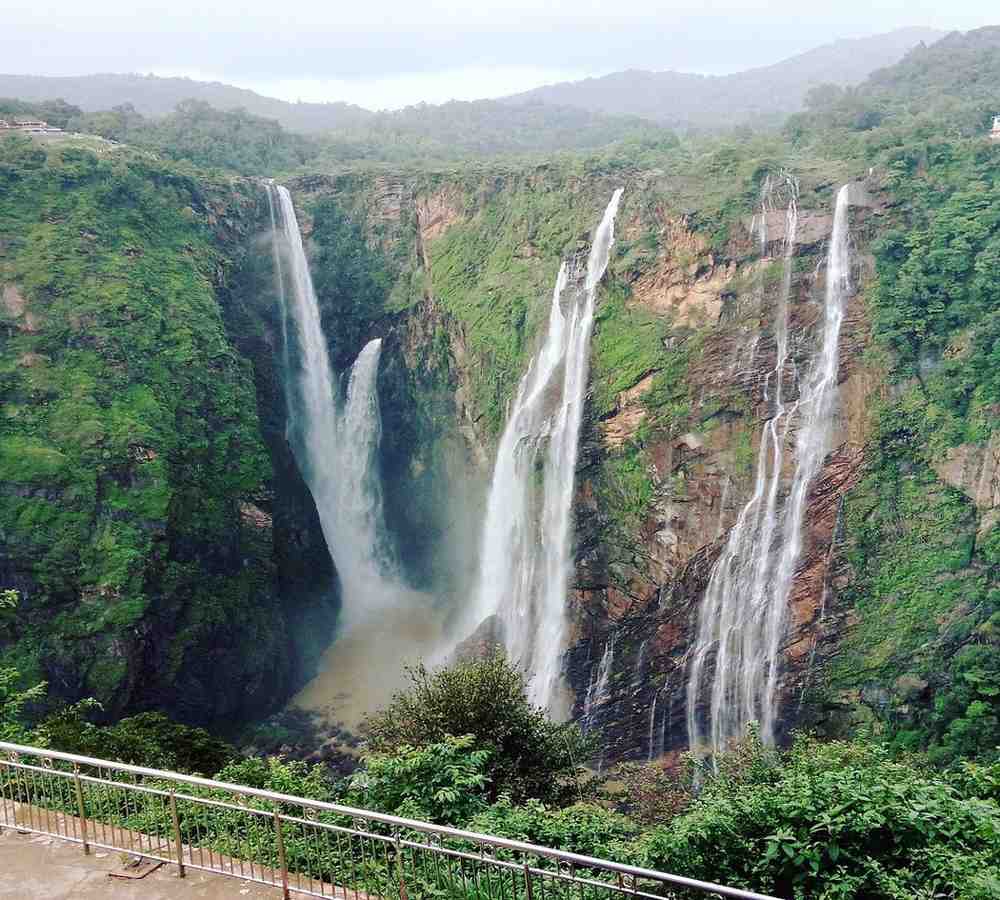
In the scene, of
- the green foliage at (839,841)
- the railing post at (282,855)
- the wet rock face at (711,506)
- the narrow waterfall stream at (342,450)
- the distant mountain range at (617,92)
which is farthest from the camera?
the distant mountain range at (617,92)

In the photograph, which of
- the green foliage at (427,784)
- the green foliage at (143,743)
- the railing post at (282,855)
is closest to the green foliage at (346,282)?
the green foliage at (143,743)

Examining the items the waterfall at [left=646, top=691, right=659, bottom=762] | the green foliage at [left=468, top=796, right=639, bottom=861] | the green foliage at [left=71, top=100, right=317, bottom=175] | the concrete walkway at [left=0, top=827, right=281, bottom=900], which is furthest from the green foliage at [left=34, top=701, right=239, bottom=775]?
the green foliage at [left=71, top=100, right=317, bottom=175]

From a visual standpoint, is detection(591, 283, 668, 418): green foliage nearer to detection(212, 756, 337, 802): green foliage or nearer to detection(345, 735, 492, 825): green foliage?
detection(212, 756, 337, 802): green foliage

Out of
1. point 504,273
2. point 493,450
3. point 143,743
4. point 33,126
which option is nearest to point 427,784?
point 143,743

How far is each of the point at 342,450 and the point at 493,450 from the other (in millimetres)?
7631

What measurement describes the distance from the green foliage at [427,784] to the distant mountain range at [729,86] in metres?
88.4

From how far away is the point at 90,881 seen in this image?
727cm

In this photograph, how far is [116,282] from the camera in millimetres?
28875

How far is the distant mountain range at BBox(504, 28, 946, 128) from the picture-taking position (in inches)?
3949

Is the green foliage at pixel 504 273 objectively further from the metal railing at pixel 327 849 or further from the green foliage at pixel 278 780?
the metal railing at pixel 327 849

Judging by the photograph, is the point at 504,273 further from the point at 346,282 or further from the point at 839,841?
the point at 839,841

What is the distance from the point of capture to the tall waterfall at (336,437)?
33.2 meters

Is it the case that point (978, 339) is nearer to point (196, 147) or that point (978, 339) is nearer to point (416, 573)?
point (416, 573)

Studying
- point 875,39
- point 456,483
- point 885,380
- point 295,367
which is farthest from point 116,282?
point 875,39
